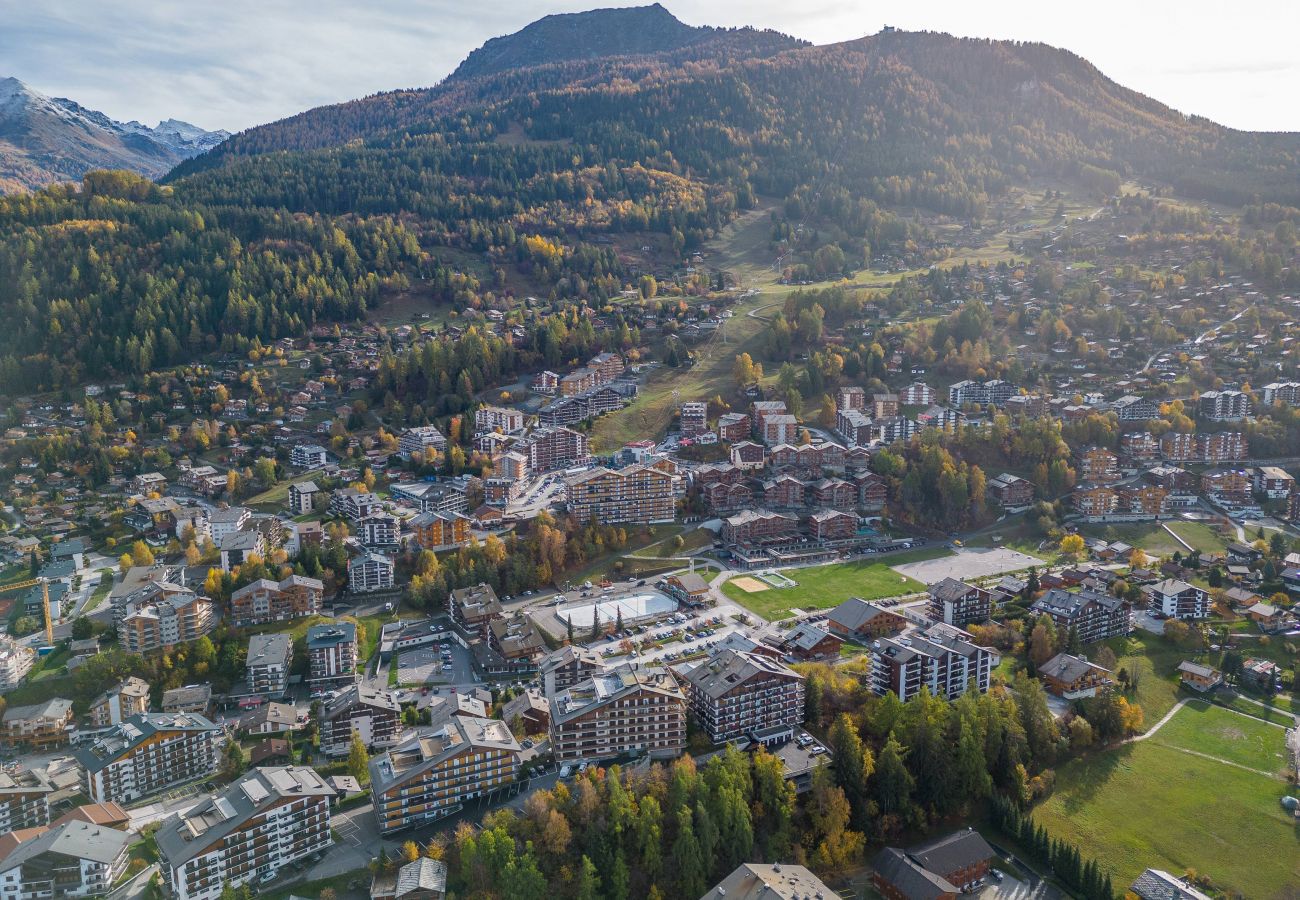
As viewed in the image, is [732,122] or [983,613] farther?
[732,122]

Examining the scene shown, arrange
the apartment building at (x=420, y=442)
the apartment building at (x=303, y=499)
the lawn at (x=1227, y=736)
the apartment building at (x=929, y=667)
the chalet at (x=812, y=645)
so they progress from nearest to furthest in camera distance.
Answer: the lawn at (x=1227, y=736) → the apartment building at (x=929, y=667) → the chalet at (x=812, y=645) → the apartment building at (x=303, y=499) → the apartment building at (x=420, y=442)

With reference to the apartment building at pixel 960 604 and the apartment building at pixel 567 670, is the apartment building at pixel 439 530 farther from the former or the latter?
the apartment building at pixel 960 604

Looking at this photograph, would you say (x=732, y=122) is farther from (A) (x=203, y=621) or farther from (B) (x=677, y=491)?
(A) (x=203, y=621)

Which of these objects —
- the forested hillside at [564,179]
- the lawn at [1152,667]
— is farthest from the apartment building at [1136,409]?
the forested hillside at [564,179]

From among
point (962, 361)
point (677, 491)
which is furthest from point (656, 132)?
point (677, 491)

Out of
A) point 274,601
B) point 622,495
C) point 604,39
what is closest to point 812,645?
point 622,495

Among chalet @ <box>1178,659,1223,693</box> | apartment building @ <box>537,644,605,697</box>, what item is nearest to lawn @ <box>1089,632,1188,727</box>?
chalet @ <box>1178,659,1223,693</box>

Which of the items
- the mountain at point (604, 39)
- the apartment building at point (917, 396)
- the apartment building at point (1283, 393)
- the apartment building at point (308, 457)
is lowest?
the apartment building at point (308, 457)
